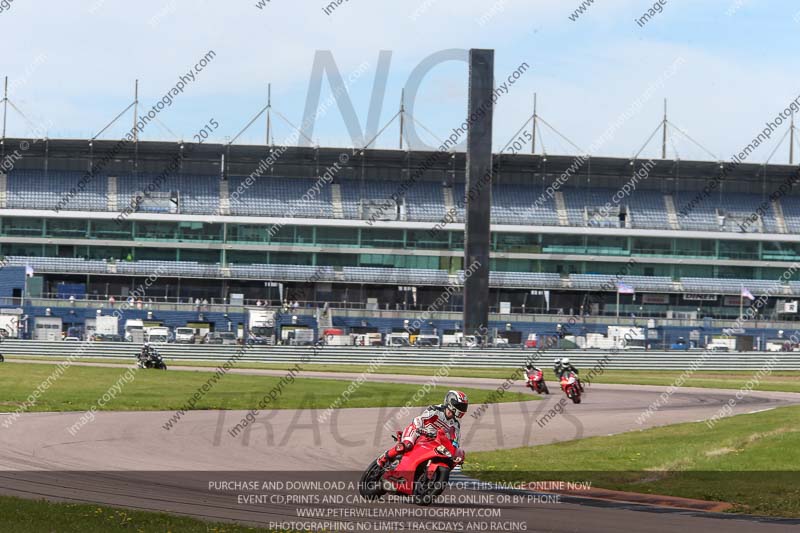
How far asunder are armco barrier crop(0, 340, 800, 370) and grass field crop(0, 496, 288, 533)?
47.2 meters

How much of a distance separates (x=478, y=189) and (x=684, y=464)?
50987 mm

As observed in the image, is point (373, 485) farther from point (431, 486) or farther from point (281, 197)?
point (281, 197)

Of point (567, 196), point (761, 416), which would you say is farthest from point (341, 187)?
point (761, 416)

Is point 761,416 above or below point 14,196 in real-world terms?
below

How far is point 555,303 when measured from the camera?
91.6m

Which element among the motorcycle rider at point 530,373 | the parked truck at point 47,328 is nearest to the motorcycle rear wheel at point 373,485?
the motorcycle rider at point 530,373

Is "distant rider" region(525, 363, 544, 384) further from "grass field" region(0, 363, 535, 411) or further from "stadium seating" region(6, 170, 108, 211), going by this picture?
"stadium seating" region(6, 170, 108, 211)

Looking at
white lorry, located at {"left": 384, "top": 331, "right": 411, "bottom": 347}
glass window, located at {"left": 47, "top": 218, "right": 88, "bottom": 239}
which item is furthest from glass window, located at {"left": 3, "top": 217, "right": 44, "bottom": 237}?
white lorry, located at {"left": 384, "top": 331, "right": 411, "bottom": 347}

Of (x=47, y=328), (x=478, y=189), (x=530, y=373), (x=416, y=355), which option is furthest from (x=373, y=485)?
(x=47, y=328)

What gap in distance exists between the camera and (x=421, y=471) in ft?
48.5

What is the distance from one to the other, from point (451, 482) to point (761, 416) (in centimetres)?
1685

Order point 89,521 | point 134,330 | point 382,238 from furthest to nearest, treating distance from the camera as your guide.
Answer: point 382,238, point 134,330, point 89,521

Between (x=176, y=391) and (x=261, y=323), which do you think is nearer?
(x=176, y=391)

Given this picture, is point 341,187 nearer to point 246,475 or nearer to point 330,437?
point 330,437
